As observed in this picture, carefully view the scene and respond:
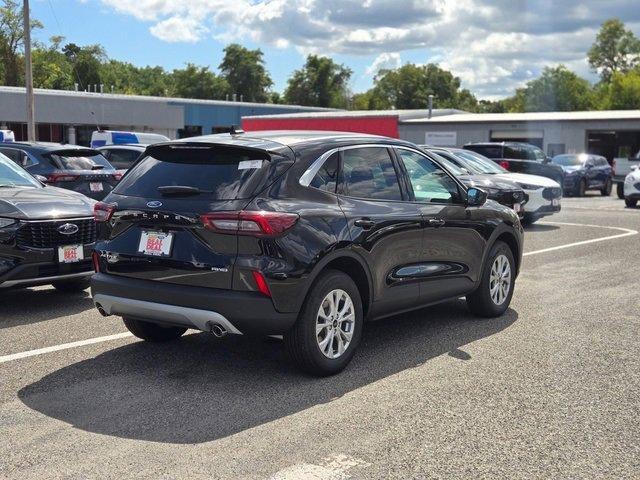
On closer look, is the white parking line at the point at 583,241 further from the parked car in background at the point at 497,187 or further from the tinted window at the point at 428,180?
the tinted window at the point at 428,180

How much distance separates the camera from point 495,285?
25.4ft

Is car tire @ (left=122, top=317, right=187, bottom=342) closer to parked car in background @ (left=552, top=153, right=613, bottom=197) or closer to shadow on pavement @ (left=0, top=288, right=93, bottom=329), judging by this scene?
shadow on pavement @ (left=0, top=288, right=93, bottom=329)

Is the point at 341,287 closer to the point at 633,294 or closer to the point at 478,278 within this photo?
the point at 478,278

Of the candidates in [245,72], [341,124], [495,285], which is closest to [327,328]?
[495,285]

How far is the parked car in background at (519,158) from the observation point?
73.5 ft

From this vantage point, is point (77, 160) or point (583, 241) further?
point (583, 241)

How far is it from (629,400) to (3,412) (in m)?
3.91

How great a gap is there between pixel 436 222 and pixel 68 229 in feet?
11.7

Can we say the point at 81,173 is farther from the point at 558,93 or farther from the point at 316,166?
the point at 558,93

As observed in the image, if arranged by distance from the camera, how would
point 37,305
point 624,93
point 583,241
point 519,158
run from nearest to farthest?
1. point 37,305
2. point 583,241
3. point 519,158
4. point 624,93

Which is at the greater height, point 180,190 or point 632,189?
point 180,190

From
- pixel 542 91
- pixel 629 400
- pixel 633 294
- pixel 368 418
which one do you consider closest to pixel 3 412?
pixel 368 418

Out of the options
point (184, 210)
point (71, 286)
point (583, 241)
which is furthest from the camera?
point (583, 241)

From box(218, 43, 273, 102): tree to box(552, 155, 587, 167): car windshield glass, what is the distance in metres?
97.9
